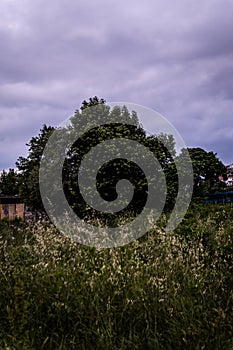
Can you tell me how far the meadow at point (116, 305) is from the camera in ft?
10.2

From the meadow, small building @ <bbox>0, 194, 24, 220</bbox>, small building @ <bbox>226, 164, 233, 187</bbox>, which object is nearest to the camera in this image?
the meadow

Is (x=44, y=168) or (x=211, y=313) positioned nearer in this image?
(x=211, y=313)

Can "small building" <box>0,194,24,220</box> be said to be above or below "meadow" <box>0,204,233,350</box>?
above

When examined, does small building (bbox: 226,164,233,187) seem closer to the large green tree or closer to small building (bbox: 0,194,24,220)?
small building (bbox: 0,194,24,220)

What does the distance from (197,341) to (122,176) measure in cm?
1257

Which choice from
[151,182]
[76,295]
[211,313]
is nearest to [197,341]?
[211,313]

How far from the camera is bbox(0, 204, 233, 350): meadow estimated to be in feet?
10.2

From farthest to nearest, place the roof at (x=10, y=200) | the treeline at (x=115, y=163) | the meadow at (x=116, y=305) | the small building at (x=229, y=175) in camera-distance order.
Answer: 1. the small building at (x=229, y=175)
2. the roof at (x=10, y=200)
3. the treeline at (x=115, y=163)
4. the meadow at (x=116, y=305)

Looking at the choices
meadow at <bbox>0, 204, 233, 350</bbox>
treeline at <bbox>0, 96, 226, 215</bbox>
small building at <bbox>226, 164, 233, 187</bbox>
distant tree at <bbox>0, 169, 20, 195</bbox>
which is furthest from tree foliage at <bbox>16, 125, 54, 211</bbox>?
small building at <bbox>226, 164, 233, 187</bbox>

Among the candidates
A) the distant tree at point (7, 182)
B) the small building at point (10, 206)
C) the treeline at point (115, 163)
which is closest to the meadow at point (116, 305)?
the treeline at point (115, 163)

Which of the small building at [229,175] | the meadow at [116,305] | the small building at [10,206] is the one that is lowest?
the meadow at [116,305]

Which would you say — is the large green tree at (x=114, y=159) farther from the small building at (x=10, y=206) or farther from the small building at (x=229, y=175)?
the small building at (x=229, y=175)

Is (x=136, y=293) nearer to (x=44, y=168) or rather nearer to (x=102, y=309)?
(x=102, y=309)

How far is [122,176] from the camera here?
51.0 feet
